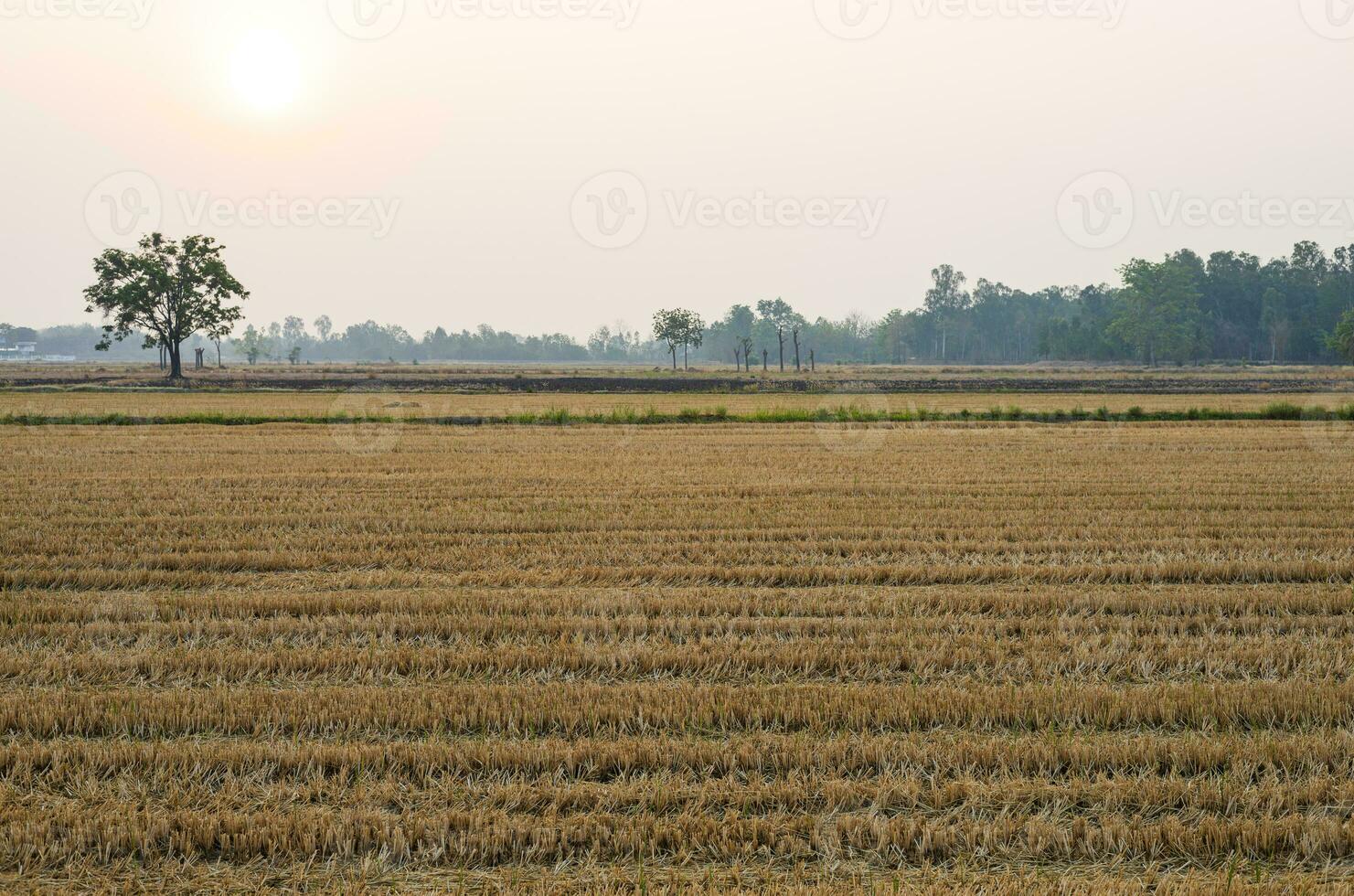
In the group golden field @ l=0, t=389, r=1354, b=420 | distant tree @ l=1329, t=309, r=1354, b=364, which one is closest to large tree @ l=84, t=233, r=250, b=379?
golden field @ l=0, t=389, r=1354, b=420

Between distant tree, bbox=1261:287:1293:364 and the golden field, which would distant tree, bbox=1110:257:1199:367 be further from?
the golden field

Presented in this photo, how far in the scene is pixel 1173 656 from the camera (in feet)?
24.7

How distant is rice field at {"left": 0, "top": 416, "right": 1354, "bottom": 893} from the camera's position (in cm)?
471

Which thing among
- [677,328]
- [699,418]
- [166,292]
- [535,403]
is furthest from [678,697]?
[677,328]

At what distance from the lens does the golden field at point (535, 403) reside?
37344 mm

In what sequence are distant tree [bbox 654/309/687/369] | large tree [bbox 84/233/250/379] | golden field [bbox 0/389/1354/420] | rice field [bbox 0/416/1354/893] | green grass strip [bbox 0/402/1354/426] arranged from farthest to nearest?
1. distant tree [bbox 654/309/687/369]
2. large tree [bbox 84/233/250/379]
3. golden field [bbox 0/389/1354/420]
4. green grass strip [bbox 0/402/1354/426]
5. rice field [bbox 0/416/1354/893]

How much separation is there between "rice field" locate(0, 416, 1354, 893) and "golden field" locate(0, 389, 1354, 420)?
22.3 meters

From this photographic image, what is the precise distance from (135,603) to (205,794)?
4.80 m

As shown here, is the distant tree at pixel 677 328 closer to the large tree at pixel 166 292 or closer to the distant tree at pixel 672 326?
the distant tree at pixel 672 326

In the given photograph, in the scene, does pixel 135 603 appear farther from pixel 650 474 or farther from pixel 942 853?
pixel 650 474

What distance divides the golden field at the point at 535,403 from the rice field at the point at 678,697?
2233 centimetres

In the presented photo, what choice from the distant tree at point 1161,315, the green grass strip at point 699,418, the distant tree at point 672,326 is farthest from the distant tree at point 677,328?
the green grass strip at point 699,418

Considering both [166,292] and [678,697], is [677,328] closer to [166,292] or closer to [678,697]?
[166,292]

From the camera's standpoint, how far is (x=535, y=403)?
4625cm
